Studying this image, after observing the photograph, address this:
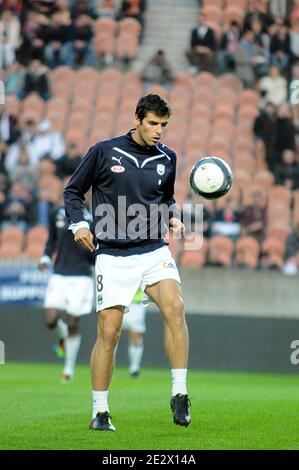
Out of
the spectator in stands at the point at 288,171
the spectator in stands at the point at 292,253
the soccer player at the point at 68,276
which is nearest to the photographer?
the soccer player at the point at 68,276

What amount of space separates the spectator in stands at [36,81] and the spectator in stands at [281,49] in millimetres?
4541

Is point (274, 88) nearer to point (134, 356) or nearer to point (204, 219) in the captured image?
point (204, 219)

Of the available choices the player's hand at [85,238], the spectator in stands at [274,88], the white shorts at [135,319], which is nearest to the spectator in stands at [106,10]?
the spectator in stands at [274,88]

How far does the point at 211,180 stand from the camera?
9.65 meters

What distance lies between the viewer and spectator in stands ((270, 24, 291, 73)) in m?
23.5

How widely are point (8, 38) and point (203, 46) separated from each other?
399cm

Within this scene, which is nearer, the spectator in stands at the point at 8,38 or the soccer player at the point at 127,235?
the soccer player at the point at 127,235

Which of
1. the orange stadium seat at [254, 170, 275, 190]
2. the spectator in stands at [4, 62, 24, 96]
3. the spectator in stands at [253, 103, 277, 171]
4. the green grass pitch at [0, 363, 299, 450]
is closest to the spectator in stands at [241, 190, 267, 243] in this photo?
the orange stadium seat at [254, 170, 275, 190]

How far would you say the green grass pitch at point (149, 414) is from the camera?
27.3 ft

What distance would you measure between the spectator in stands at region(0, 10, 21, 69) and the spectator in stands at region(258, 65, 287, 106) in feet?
17.4

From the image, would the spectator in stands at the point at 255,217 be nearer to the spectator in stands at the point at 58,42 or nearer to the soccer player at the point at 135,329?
the soccer player at the point at 135,329

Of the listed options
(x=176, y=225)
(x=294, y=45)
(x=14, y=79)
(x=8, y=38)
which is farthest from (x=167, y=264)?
(x=8, y=38)

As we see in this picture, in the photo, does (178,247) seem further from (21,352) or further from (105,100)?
(105,100)
